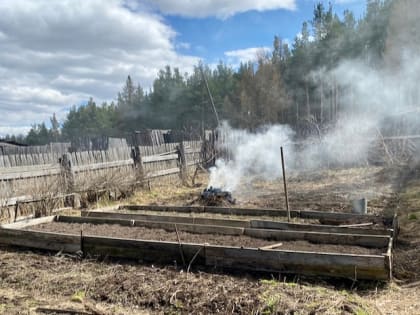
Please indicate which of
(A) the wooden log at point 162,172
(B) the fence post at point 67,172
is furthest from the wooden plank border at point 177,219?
(A) the wooden log at point 162,172

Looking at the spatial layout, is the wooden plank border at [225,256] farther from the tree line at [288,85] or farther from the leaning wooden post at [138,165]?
the tree line at [288,85]

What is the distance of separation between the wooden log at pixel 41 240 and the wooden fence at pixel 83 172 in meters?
1.50

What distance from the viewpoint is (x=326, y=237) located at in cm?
502

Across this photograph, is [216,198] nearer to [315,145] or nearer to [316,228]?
[316,228]

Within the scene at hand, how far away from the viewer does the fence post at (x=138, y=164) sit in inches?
429

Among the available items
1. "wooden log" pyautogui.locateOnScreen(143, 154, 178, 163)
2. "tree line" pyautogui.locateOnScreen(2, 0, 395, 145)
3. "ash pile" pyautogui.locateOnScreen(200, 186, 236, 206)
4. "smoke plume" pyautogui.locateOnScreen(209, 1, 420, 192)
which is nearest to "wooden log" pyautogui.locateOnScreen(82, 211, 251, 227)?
"ash pile" pyautogui.locateOnScreen(200, 186, 236, 206)

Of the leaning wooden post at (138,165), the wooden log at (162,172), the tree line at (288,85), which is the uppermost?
the tree line at (288,85)

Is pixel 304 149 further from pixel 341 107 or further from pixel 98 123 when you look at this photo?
pixel 98 123

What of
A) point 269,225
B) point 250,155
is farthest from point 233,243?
point 250,155

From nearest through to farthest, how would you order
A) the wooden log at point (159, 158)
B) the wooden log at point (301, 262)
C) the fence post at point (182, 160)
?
the wooden log at point (301, 262) < the wooden log at point (159, 158) < the fence post at point (182, 160)

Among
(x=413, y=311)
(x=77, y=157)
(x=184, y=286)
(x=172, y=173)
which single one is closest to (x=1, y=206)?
(x=77, y=157)

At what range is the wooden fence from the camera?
7734mm

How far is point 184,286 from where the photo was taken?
12.7 feet

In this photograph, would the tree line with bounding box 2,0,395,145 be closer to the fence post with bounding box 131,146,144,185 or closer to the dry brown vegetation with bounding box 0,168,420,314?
the fence post with bounding box 131,146,144,185
